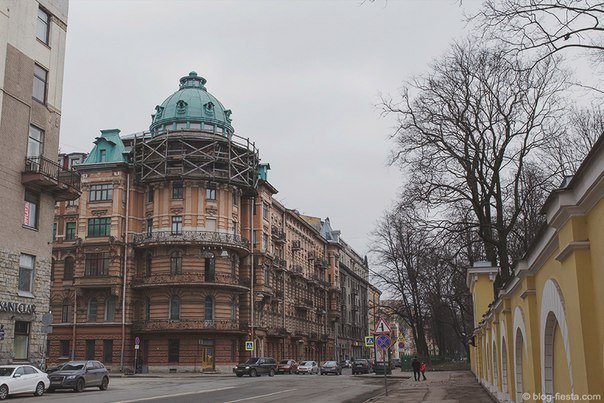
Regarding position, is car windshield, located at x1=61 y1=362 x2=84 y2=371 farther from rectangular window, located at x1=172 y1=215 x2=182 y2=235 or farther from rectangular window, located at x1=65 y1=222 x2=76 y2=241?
rectangular window, located at x1=65 y1=222 x2=76 y2=241

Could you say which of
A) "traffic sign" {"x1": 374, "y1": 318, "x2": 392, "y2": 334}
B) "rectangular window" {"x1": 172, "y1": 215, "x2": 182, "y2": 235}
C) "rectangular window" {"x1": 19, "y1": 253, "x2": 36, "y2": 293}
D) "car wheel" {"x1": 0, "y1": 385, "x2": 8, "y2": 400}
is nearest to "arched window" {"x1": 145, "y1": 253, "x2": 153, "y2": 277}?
"rectangular window" {"x1": 172, "y1": 215, "x2": 182, "y2": 235}

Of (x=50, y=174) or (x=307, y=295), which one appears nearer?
(x=50, y=174)

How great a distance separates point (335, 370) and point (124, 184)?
26336 millimetres

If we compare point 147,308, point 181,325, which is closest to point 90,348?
point 147,308

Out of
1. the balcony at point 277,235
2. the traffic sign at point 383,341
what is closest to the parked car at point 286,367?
the balcony at point 277,235

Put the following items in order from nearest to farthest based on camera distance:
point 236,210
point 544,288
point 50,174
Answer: point 544,288, point 50,174, point 236,210

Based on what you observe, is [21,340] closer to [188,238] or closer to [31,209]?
[31,209]

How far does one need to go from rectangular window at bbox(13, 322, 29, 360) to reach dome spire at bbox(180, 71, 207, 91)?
37.8 meters

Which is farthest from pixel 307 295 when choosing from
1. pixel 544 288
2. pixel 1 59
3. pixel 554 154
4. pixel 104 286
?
pixel 544 288

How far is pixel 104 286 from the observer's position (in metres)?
57.5

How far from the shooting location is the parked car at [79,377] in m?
28.0

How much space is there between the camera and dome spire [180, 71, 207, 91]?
210 ft

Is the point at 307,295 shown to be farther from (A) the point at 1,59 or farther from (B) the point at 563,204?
(B) the point at 563,204

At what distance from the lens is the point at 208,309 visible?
57.0 m
